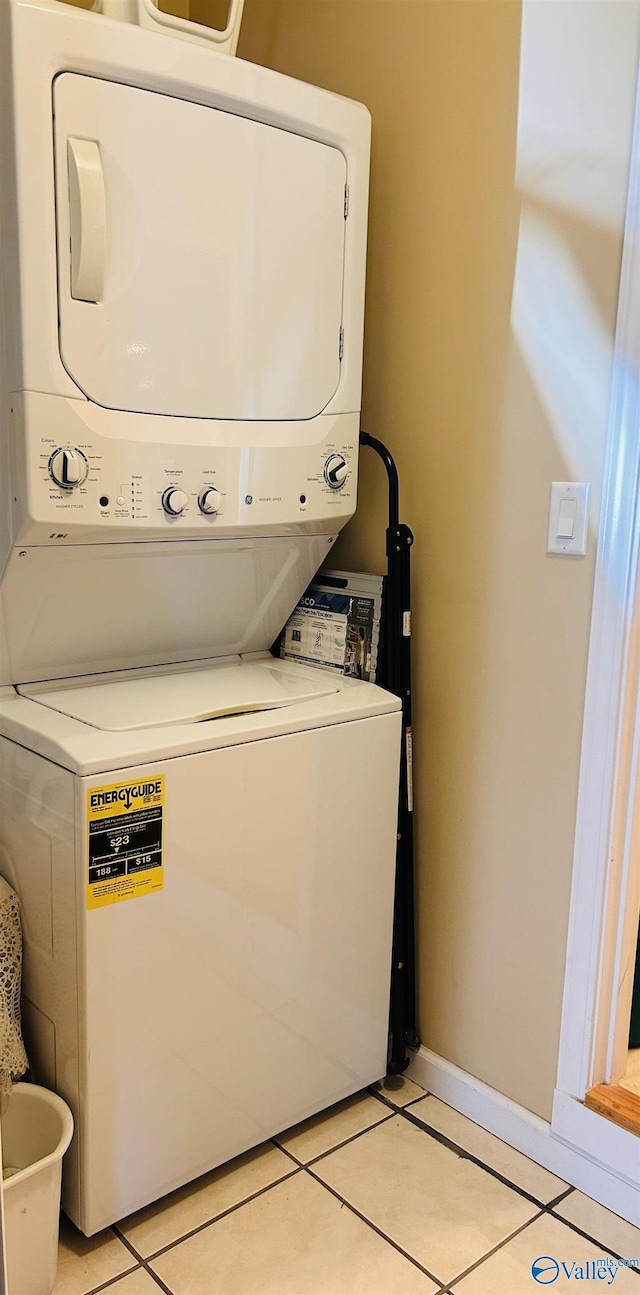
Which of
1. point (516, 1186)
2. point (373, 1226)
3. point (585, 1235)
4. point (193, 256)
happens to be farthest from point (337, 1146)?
point (193, 256)

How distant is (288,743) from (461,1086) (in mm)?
767

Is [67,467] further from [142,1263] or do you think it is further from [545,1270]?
[545,1270]

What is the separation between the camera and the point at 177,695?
1.64 metres

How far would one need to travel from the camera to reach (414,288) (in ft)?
5.84

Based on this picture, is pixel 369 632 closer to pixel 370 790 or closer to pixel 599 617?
pixel 370 790

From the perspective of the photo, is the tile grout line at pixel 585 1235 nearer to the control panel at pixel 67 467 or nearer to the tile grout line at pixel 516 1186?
the tile grout line at pixel 516 1186

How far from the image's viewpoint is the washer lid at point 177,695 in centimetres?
151

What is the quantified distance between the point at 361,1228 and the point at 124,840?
0.74 meters

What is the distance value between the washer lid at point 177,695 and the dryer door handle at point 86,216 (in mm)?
608

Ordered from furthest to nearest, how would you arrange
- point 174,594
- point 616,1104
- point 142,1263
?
point 174,594 → point 616,1104 → point 142,1263

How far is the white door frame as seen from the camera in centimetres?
146

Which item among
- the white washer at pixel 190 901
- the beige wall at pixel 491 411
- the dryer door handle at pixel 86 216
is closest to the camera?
the dryer door handle at pixel 86 216

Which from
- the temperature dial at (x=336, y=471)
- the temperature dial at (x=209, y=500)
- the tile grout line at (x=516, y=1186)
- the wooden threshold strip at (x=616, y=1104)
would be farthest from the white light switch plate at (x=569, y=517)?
the tile grout line at (x=516, y=1186)

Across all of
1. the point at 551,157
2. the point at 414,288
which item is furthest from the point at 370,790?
the point at 551,157
